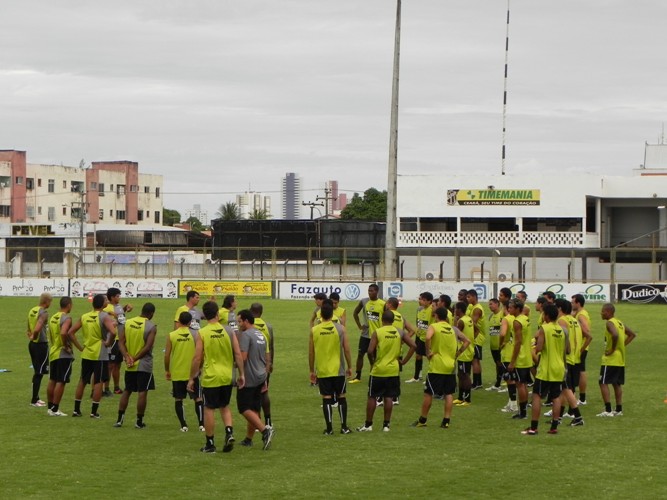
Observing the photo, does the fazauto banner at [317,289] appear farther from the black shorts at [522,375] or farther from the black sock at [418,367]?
the black shorts at [522,375]

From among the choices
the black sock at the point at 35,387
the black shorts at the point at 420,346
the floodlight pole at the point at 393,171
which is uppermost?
the floodlight pole at the point at 393,171

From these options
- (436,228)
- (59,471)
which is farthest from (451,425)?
(436,228)

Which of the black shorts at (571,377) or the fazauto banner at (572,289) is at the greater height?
the fazauto banner at (572,289)

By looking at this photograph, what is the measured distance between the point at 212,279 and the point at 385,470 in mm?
46527

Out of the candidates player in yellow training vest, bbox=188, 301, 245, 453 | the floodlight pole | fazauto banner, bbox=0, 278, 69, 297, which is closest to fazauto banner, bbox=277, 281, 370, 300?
the floodlight pole

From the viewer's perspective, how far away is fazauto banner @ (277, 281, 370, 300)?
57.6 meters

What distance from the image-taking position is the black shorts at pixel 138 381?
1753cm

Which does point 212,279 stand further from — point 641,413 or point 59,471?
point 59,471

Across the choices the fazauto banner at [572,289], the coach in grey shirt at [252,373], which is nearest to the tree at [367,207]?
the fazauto banner at [572,289]

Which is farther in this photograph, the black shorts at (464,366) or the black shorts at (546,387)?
the black shorts at (464,366)

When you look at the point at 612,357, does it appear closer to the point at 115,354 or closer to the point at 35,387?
the point at 115,354

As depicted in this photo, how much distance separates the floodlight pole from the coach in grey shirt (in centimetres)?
4430

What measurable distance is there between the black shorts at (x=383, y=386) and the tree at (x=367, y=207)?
121656mm

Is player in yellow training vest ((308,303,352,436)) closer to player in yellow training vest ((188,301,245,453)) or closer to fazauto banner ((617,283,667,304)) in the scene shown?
player in yellow training vest ((188,301,245,453))
